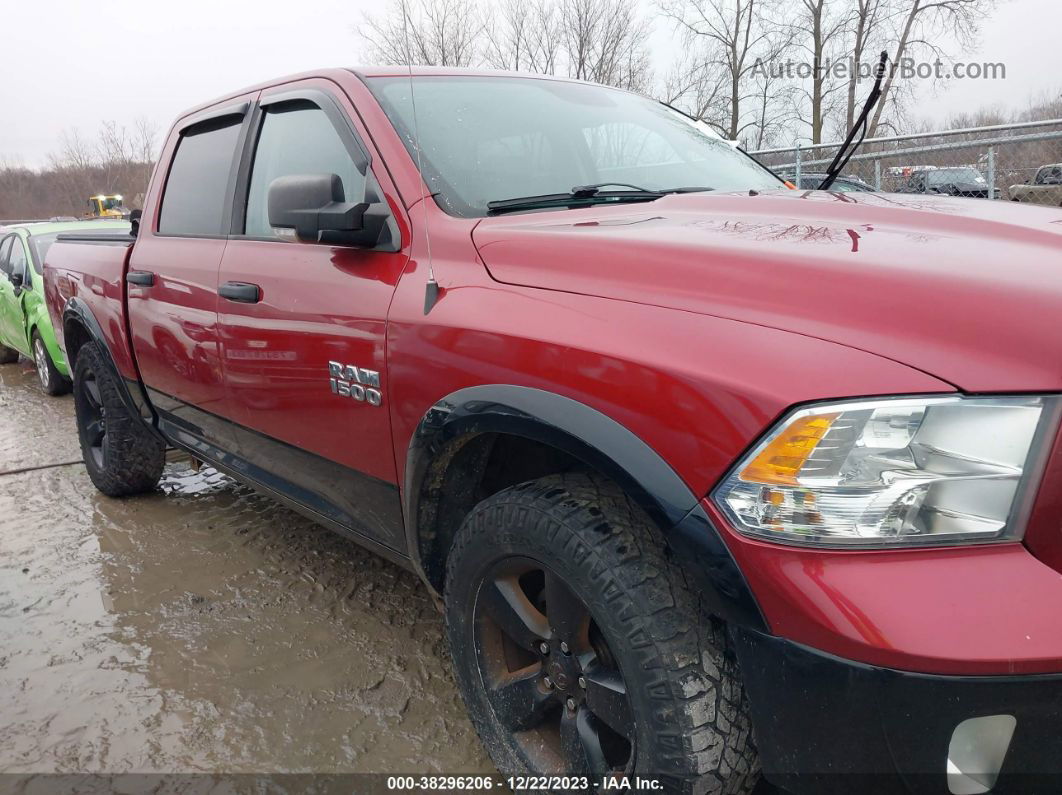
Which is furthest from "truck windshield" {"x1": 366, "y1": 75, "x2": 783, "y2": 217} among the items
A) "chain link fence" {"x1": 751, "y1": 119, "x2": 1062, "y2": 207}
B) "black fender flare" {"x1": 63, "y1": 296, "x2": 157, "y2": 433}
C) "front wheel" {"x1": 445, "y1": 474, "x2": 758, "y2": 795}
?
"chain link fence" {"x1": 751, "y1": 119, "x2": 1062, "y2": 207}

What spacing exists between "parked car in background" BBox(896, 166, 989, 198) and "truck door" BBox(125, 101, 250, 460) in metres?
6.03

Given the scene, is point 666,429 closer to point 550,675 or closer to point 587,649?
point 587,649

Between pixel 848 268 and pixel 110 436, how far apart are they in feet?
11.7

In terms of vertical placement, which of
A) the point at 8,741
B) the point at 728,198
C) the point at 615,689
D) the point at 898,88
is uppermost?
the point at 898,88

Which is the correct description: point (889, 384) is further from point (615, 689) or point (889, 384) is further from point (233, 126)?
point (233, 126)

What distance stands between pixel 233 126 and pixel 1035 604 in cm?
289

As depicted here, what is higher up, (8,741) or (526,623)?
(526,623)

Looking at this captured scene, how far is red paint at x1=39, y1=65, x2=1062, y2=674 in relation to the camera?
1.09 m

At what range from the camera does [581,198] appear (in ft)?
6.98

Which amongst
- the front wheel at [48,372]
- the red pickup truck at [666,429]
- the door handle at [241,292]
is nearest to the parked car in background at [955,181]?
the red pickup truck at [666,429]

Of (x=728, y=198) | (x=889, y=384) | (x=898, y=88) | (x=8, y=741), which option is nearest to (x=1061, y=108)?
(x=898, y=88)

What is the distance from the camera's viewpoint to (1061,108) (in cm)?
1092

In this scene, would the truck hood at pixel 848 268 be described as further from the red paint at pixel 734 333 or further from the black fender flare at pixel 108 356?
the black fender flare at pixel 108 356

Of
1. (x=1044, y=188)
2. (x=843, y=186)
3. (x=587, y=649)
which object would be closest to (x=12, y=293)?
(x=843, y=186)
